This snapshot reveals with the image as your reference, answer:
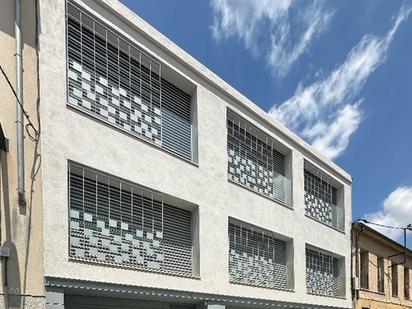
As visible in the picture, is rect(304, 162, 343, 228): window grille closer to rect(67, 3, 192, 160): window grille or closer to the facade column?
rect(67, 3, 192, 160): window grille

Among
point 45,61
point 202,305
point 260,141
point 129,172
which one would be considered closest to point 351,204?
point 260,141

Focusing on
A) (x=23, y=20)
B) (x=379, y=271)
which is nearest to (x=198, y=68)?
(x=23, y=20)

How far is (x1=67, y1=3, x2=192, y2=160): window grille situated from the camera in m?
10.0

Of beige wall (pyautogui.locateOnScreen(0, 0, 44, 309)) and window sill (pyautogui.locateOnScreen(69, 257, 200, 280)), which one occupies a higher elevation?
beige wall (pyautogui.locateOnScreen(0, 0, 44, 309))

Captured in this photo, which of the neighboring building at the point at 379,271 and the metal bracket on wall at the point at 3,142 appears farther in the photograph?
the neighboring building at the point at 379,271

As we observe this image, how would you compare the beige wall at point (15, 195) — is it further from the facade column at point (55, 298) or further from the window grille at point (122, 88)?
the window grille at point (122, 88)

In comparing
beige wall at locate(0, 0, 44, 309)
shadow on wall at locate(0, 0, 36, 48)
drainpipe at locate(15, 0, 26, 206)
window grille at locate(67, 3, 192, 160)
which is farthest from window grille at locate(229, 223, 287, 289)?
shadow on wall at locate(0, 0, 36, 48)

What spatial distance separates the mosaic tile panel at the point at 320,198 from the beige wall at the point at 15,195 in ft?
39.2

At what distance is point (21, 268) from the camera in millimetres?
8039

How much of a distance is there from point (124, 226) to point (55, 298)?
243 cm

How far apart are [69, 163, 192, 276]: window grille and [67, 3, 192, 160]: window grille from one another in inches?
50.1

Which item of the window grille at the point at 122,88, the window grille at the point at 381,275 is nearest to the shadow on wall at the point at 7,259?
the window grille at the point at 122,88

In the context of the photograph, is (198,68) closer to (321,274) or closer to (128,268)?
(128,268)

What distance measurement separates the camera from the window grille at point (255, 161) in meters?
14.7
